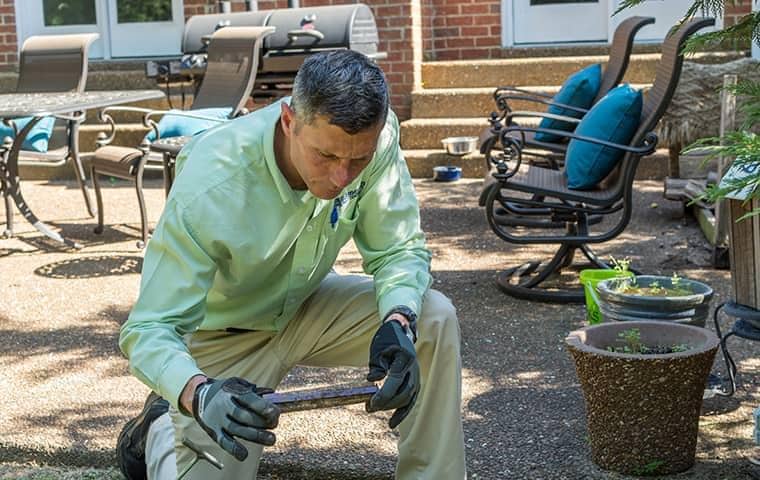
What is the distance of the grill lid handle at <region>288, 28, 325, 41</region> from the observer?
8.55m

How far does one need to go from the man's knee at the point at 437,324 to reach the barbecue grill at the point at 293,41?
554 cm

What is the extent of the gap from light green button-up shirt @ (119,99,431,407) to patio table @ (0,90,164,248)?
12.7 ft

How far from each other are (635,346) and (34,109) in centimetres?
423

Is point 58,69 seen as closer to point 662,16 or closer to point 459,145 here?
point 459,145

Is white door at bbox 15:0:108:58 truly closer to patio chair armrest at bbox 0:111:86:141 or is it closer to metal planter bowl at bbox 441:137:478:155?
patio chair armrest at bbox 0:111:86:141

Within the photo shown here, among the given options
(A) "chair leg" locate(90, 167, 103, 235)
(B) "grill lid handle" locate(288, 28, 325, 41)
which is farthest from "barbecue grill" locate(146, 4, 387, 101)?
(A) "chair leg" locate(90, 167, 103, 235)

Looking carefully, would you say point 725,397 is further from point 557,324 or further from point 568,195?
point 568,195

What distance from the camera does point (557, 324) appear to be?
5.18 m

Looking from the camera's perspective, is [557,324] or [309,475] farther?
[557,324]

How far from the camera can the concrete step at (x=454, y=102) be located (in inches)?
371

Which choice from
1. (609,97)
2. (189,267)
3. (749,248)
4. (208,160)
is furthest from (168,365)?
(609,97)

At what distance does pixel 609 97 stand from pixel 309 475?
2842mm

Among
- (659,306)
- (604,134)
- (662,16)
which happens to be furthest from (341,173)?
(662,16)

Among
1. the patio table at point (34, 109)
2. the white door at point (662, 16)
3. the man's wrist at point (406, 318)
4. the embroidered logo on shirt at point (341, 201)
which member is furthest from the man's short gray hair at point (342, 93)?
the white door at point (662, 16)
